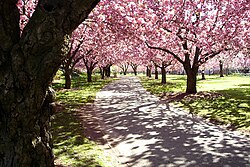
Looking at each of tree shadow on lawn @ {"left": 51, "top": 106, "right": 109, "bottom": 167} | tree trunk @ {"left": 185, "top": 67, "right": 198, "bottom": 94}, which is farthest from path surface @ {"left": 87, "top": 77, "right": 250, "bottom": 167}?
tree trunk @ {"left": 185, "top": 67, "right": 198, "bottom": 94}

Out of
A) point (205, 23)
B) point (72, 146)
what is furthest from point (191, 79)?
point (72, 146)

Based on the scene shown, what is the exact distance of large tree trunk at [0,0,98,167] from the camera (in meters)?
3.99

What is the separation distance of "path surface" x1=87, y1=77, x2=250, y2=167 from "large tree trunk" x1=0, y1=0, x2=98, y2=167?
276 centimetres

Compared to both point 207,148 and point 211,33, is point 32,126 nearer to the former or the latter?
point 207,148

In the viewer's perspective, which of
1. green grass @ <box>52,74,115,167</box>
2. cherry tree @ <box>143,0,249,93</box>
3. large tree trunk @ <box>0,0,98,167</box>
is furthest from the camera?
cherry tree @ <box>143,0,249,93</box>

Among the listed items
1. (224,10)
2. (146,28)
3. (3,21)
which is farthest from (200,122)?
(224,10)

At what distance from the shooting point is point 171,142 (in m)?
7.85

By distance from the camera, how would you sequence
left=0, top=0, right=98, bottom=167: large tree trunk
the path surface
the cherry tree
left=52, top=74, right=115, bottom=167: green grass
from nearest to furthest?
left=0, top=0, right=98, bottom=167: large tree trunk
left=52, top=74, right=115, bottom=167: green grass
the path surface
the cherry tree

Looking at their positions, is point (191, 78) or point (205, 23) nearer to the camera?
point (205, 23)

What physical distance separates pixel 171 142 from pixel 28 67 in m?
5.20

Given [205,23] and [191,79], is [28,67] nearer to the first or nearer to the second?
[205,23]

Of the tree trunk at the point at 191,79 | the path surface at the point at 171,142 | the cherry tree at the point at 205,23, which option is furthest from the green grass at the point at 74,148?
the tree trunk at the point at 191,79

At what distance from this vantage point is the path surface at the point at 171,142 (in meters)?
6.37

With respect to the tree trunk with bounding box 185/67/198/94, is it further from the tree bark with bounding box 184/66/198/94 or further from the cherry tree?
the cherry tree
